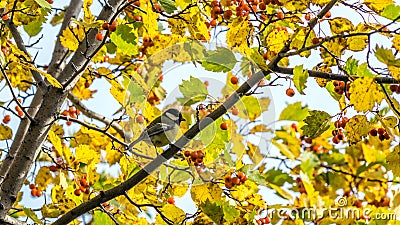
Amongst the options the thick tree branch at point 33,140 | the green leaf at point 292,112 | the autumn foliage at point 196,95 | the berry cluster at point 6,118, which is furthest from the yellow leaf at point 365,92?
the berry cluster at point 6,118

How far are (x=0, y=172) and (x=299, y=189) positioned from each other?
5.27 ft

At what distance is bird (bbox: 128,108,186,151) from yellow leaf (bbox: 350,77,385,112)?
0.55 meters

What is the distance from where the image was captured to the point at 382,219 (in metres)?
1.88

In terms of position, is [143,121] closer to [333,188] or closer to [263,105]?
[263,105]

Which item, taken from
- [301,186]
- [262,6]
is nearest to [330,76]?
[262,6]

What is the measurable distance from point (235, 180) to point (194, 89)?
313 millimetres

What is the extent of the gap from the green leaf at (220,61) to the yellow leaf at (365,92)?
389 millimetres

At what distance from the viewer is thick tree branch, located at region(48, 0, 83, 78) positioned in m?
2.18

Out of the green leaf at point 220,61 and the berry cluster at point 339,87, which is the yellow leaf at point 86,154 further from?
the berry cluster at point 339,87

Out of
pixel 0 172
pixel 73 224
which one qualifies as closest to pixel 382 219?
pixel 73 224

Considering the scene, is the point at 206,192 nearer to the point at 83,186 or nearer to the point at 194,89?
Answer: the point at 194,89

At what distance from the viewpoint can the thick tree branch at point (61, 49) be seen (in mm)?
2182

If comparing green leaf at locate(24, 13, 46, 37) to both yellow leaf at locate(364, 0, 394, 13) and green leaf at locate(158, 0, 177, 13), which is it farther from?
yellow leaf at locate(364, 0, 394, 13)

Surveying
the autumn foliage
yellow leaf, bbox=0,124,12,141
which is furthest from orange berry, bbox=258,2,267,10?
yellow leaf, bbox=0,124,12,141
